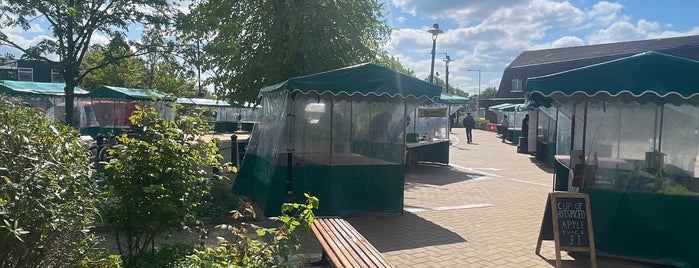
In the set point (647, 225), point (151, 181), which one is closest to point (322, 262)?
point (151, 181)

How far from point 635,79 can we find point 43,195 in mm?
5240

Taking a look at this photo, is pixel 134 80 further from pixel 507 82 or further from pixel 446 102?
pixel 507 82

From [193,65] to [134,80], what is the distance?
1824 centimetres

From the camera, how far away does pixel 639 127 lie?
5457 mm

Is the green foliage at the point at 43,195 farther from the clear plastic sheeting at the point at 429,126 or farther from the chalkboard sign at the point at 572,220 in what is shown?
the clear plastic sheeting at the point at 429,126

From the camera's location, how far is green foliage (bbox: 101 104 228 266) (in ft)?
10.5

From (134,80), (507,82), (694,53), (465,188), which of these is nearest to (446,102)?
→ (465,188)

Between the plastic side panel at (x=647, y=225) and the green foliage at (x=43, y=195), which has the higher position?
the green foliage at (x=43, y=195)

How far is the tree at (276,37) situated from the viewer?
1226cm

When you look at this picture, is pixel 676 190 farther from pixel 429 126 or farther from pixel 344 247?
pixel 429 126

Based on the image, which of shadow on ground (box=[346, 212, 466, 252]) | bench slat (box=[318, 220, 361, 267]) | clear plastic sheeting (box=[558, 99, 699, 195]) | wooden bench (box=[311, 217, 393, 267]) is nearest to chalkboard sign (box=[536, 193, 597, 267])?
clear plastic sheeting (box=[558, 99, 699, 195])

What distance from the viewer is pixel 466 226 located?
22.2 ft

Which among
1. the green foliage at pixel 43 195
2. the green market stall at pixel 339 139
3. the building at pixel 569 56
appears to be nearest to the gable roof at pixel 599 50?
the building at pixel 569 56

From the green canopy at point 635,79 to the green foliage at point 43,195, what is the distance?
463cm
